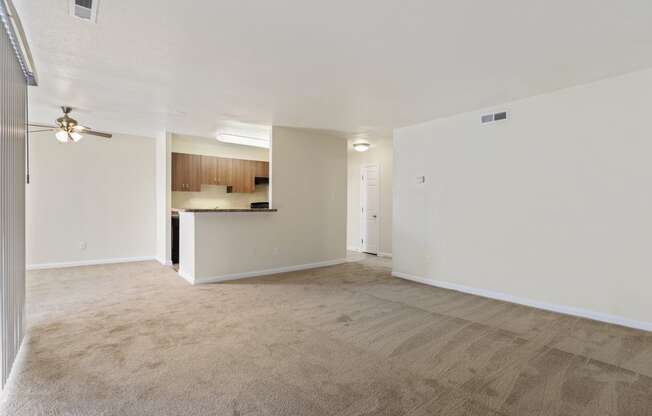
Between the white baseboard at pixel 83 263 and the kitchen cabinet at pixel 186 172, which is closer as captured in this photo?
the white baseboard at pixel 83 263

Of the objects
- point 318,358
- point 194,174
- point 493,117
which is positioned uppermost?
point 493,117

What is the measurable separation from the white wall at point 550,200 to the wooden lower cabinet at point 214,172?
4.13 meters

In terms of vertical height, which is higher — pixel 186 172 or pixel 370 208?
pixel 186 172

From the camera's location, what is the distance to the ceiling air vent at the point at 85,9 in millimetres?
2082

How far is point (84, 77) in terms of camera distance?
335 centimetres

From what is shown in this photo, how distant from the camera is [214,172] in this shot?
6.96 metres

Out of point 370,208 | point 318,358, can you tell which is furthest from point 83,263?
point 370,208

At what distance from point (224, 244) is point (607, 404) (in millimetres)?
4612

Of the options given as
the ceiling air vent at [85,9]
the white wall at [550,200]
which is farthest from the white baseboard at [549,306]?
the ceiling air vent at [85,9]

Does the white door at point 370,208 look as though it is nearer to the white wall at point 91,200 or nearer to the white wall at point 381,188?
the white wall at point 381,188

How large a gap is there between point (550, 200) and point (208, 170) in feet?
20.1

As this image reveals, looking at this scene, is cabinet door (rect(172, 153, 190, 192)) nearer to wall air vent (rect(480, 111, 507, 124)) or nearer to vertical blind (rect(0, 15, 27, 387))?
vertical blind (rect(0, 15, 27, 387))

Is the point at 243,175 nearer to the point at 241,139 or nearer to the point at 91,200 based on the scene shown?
the point at 241,139

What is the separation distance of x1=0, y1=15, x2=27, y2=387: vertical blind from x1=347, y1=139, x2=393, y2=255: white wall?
5.23m
